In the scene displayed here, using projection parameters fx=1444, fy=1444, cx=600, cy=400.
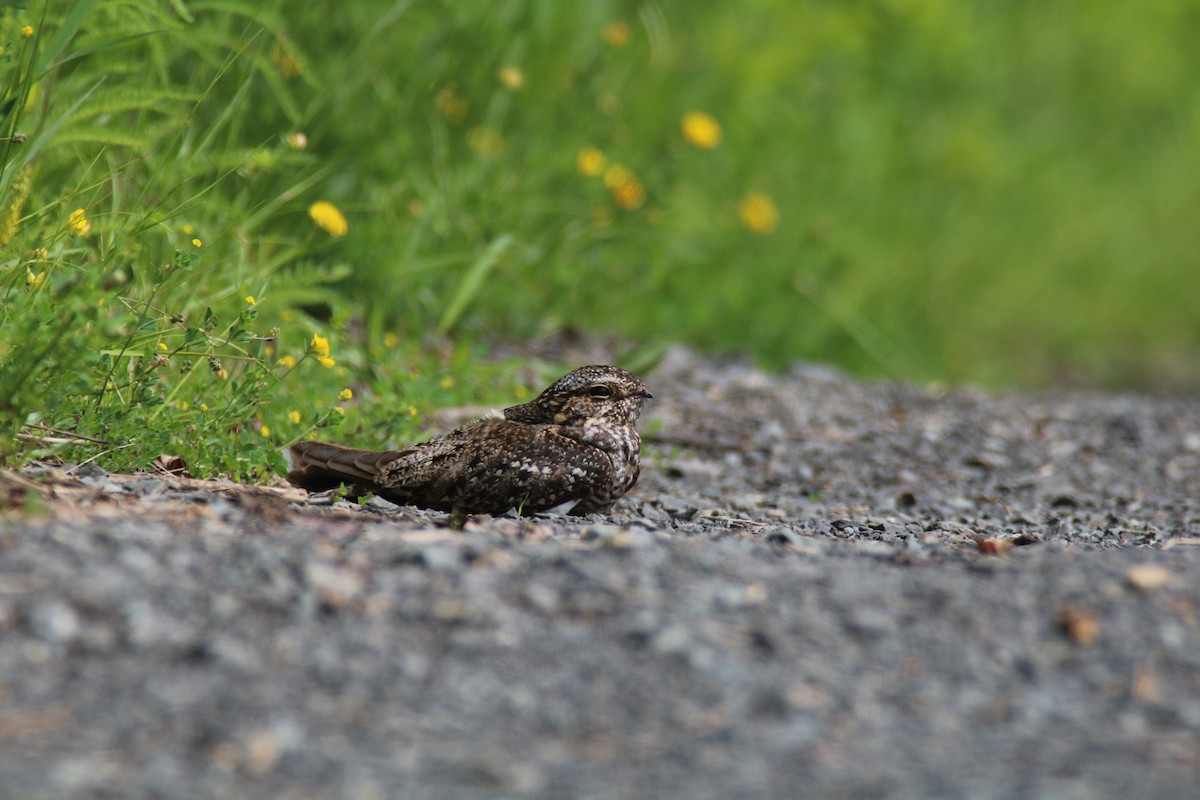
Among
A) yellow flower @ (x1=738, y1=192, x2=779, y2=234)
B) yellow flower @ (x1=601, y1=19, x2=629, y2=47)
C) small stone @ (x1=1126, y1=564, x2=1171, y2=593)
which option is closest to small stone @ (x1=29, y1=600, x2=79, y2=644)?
small stone @ (x1=1126, y1=564, x2=1171, y2=593)

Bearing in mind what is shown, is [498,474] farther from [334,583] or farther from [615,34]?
[615,34]

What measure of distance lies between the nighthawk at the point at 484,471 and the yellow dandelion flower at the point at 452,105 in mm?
2711

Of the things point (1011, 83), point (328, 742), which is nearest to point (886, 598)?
A: point (328, 742)

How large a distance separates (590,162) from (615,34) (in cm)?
70

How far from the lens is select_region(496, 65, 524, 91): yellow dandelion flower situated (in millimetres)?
6695

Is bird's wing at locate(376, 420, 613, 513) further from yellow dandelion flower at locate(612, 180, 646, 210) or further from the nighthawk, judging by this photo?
yellow dandelion flower at locate(612, 180, 646, 210)

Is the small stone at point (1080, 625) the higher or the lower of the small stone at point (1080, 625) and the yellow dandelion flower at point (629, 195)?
the lower

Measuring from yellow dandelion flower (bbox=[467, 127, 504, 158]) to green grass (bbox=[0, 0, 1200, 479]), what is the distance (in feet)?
0.05

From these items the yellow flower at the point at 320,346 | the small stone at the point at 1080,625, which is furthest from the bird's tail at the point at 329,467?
the small stone at the point at 1080,625

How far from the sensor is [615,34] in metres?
7.38

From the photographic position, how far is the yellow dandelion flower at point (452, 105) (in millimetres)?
6938

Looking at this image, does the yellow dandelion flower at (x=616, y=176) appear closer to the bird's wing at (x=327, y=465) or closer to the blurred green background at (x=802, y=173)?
the blurred green background at (x=802, y=173)

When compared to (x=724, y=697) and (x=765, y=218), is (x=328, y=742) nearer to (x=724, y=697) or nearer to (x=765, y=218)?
(x=724, y=697)

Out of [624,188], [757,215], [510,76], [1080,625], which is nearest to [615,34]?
[624,188]
